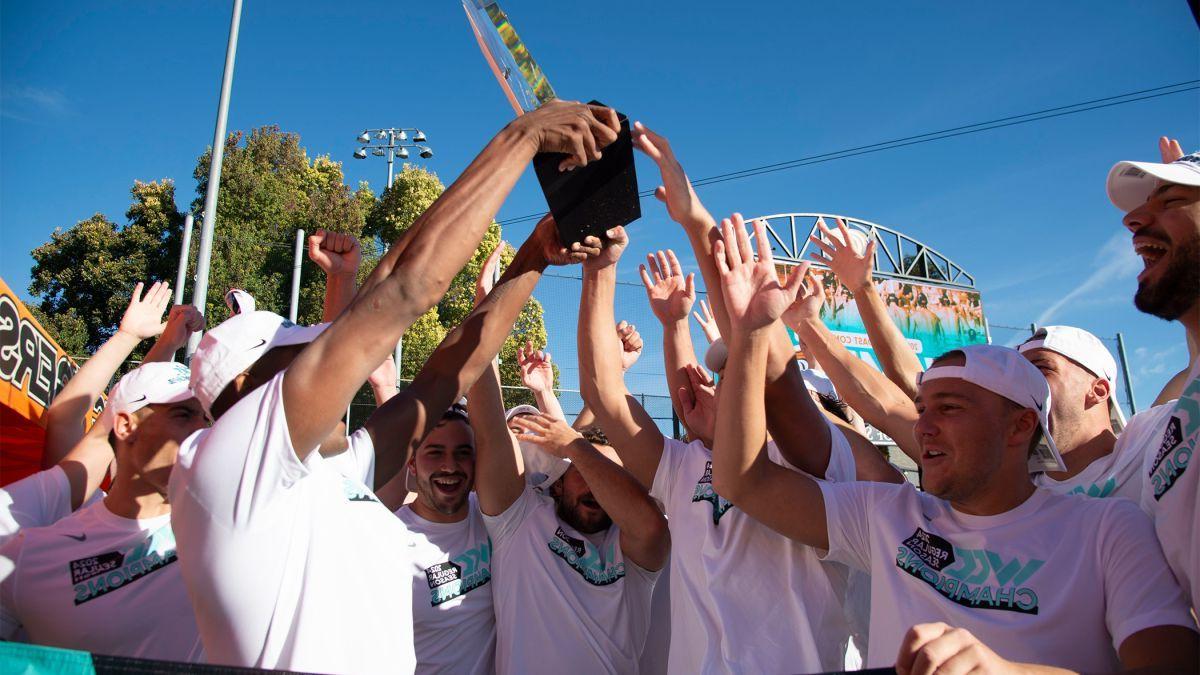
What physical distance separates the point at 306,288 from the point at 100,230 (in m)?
6.38

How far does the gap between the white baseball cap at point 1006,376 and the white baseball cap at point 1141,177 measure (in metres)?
0.60

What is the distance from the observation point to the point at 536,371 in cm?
414

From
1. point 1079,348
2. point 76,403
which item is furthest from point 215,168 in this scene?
point 1079,348

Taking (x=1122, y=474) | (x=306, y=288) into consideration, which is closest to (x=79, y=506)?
(x=1122, y=474)

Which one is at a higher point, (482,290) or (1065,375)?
(482,290)

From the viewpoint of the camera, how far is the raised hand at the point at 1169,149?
291cm

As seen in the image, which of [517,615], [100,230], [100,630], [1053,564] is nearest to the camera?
[1053,564]

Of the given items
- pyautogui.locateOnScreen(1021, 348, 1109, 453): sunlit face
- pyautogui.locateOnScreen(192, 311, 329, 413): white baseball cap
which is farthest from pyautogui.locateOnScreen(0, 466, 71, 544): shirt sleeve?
pyautogui.locateOnScreen(1021, 348, 1109, 453): sunlit face

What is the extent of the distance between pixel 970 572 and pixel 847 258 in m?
1.96

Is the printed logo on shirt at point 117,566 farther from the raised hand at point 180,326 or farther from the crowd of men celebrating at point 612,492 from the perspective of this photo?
the raised hand at point 180,326

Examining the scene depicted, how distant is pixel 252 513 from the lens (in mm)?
1518

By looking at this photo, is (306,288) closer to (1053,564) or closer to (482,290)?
(482,290)

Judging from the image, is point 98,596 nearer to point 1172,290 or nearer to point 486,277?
point 486,277

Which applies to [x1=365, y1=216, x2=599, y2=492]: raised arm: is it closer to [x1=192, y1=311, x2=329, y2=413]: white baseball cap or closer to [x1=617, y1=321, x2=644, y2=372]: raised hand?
[x1=192, y1=311, x2=329, y2=413]: white baseball cap
